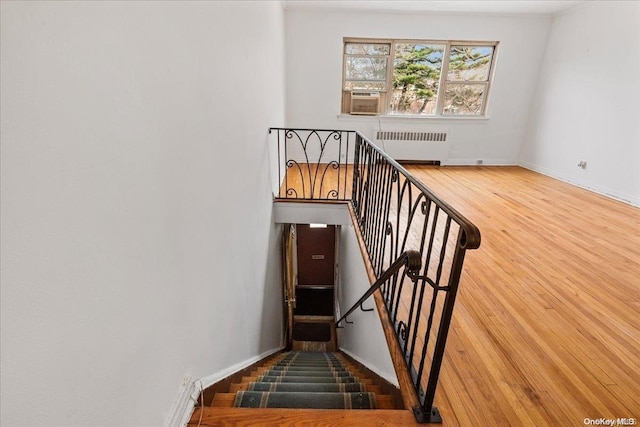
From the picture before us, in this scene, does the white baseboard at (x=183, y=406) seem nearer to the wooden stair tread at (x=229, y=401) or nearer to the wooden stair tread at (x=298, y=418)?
the wooden stair tread at (x=298, y=418)

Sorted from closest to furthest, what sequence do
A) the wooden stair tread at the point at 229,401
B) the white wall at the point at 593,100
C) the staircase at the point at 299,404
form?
1. the staircase at the point at 299,404
2. the wooden stair tread at the point at 229,401
3. the white wall at the point at 593,100

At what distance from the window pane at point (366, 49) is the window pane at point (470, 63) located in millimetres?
1234

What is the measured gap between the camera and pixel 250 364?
8.26 ft

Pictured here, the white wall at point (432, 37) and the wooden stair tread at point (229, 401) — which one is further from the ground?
the white wall at point (432, 37)

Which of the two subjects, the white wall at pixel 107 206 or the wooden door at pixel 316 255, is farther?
the wooden door at pixel 316 255

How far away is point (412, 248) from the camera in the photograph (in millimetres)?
2811

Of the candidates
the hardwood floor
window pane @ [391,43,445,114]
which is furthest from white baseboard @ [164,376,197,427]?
window pane @ [391,43,445,114]

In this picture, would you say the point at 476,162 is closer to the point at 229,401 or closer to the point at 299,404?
the point at 299,404

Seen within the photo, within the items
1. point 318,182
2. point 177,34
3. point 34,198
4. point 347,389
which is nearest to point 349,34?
point 318,182

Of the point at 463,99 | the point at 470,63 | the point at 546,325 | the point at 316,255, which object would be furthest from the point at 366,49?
the point at 546,325

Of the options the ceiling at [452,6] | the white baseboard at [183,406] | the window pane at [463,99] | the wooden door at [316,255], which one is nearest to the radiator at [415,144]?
the window pane at [463,99]

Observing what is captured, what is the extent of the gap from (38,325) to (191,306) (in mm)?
747

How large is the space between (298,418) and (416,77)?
5.98 m

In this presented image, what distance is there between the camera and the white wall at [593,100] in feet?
13.1
